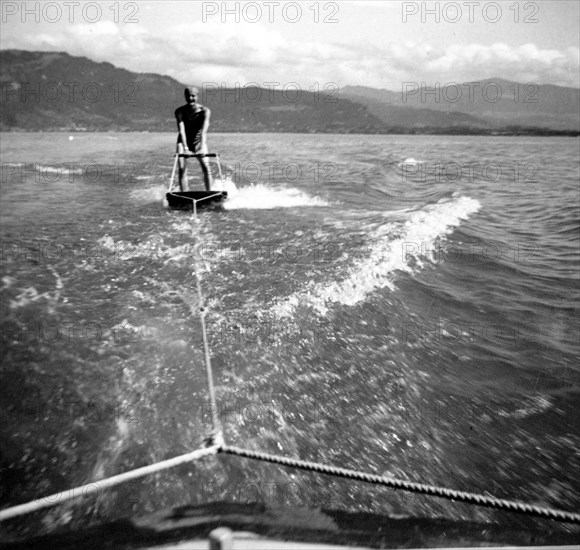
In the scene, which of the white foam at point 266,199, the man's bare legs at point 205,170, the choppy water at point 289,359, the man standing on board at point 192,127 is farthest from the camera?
the white foam at point 266,199

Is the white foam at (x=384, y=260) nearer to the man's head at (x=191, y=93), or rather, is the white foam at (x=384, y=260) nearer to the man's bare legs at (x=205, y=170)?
the man's bare legs at (x=205, y=170)

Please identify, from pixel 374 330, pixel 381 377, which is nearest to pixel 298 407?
pixel 381 377

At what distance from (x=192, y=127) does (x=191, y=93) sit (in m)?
0.81

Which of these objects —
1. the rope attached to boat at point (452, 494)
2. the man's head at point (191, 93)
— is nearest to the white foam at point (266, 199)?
the man's head at point (191, 93)

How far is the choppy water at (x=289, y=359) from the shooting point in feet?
7.98

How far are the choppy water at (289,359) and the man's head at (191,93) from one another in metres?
3.13

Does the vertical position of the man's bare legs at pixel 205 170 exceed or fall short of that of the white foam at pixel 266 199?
it exceeds it

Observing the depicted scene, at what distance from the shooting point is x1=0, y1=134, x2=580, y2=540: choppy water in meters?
2.43

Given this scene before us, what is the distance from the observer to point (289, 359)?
3574mm

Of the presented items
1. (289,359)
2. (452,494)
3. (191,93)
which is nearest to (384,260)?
(289,359)

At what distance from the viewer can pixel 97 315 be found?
4.21 meters

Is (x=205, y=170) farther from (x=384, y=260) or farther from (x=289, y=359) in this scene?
(x=289, y=359)

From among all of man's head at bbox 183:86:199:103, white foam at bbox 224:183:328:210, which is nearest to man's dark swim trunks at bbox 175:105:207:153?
man's head at bbox 183:86:199:103

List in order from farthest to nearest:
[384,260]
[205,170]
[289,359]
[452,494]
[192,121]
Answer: [205,170] → [192,121] → [384,260] → [289,359] → [452,494]
